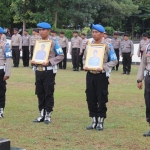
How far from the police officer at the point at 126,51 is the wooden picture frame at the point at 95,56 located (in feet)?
44.1

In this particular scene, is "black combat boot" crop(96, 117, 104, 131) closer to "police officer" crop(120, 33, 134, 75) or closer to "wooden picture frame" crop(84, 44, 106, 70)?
"wooden picture frame" crop(84, 44, 106, 70)

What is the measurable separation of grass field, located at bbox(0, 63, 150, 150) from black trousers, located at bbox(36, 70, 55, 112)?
45 centimetres

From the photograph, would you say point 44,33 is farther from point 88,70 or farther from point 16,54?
point 16,54

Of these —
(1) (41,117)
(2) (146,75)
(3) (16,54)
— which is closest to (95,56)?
(2) (146,75)

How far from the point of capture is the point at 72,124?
9367 mm

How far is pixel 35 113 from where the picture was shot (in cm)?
1061

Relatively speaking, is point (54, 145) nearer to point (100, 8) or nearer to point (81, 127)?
point (81, 127)

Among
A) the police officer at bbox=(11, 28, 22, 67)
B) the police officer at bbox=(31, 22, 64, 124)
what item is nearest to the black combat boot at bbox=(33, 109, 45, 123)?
the police officer at bbox=(31, 22, 64, 124)

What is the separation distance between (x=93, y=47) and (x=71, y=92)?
5732mm

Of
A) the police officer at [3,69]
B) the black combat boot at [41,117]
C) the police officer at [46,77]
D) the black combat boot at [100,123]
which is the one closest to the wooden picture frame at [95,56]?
the police officer at [46,77]

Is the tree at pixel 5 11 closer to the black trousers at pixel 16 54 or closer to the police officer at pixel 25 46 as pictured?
the police officer at pixel 25 46

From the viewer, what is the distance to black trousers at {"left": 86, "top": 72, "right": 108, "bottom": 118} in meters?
8.62

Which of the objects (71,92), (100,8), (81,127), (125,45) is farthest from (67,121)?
(100,8)

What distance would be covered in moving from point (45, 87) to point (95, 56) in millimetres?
1383
